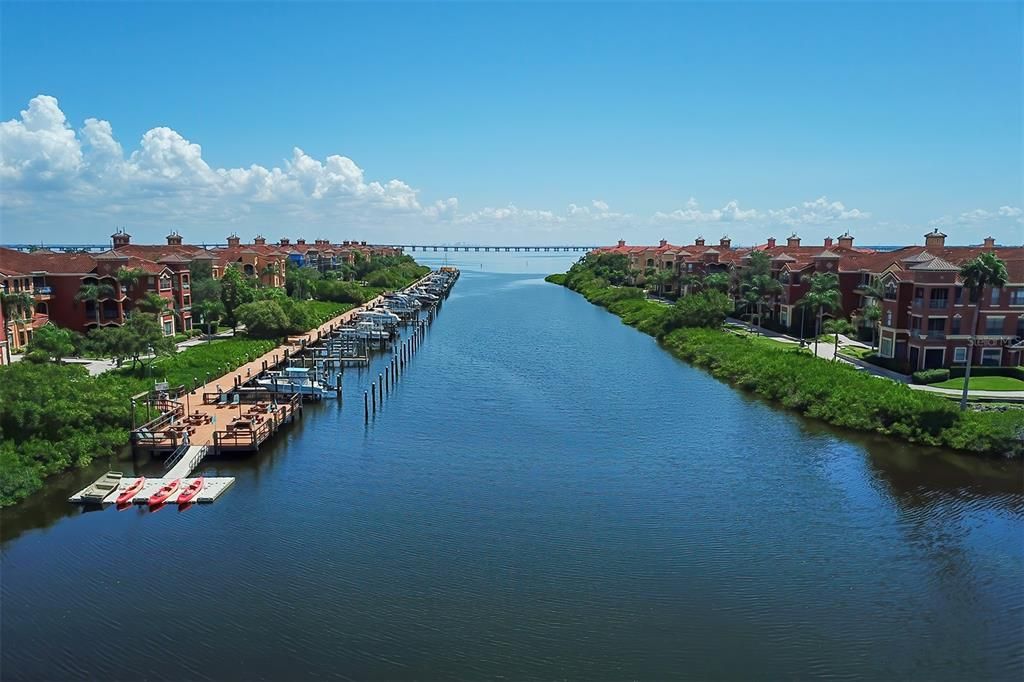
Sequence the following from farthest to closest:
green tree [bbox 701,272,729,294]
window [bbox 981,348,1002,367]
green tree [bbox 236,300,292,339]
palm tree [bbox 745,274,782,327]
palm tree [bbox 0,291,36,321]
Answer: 1. green tree [bbox 701,272,729,294]
2. palm tree [bbox 745,274,782,327]
3. green tree [bbox 236,300,292,339]
4. palm tree [bbox 0,291,36,321]
5. window [bbox 981,348,1002,367]

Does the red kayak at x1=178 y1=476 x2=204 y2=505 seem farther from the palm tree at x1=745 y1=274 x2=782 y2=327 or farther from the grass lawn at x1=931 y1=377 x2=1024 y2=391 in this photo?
the palm tree at x1=745 y1=274 x2=782 y2=327

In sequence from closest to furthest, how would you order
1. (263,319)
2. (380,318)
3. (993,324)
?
(993,324) → (263,319) → (380,318)

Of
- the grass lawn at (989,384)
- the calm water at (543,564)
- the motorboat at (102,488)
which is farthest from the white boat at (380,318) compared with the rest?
the grass lawn at (989,384)

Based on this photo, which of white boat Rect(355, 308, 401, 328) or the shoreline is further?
white boat Rect(355, 308, 401, 328)

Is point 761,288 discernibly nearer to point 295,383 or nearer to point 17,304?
point 295,383

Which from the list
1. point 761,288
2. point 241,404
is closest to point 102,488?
point 241,404

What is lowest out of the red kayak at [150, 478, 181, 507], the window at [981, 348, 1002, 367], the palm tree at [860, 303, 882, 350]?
the red kayak at [150, 478, 181, 507]

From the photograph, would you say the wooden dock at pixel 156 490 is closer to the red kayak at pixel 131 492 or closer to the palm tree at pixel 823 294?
the red kayak at pixel 131 492

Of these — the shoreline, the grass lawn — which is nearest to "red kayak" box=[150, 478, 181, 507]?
the shoreline
